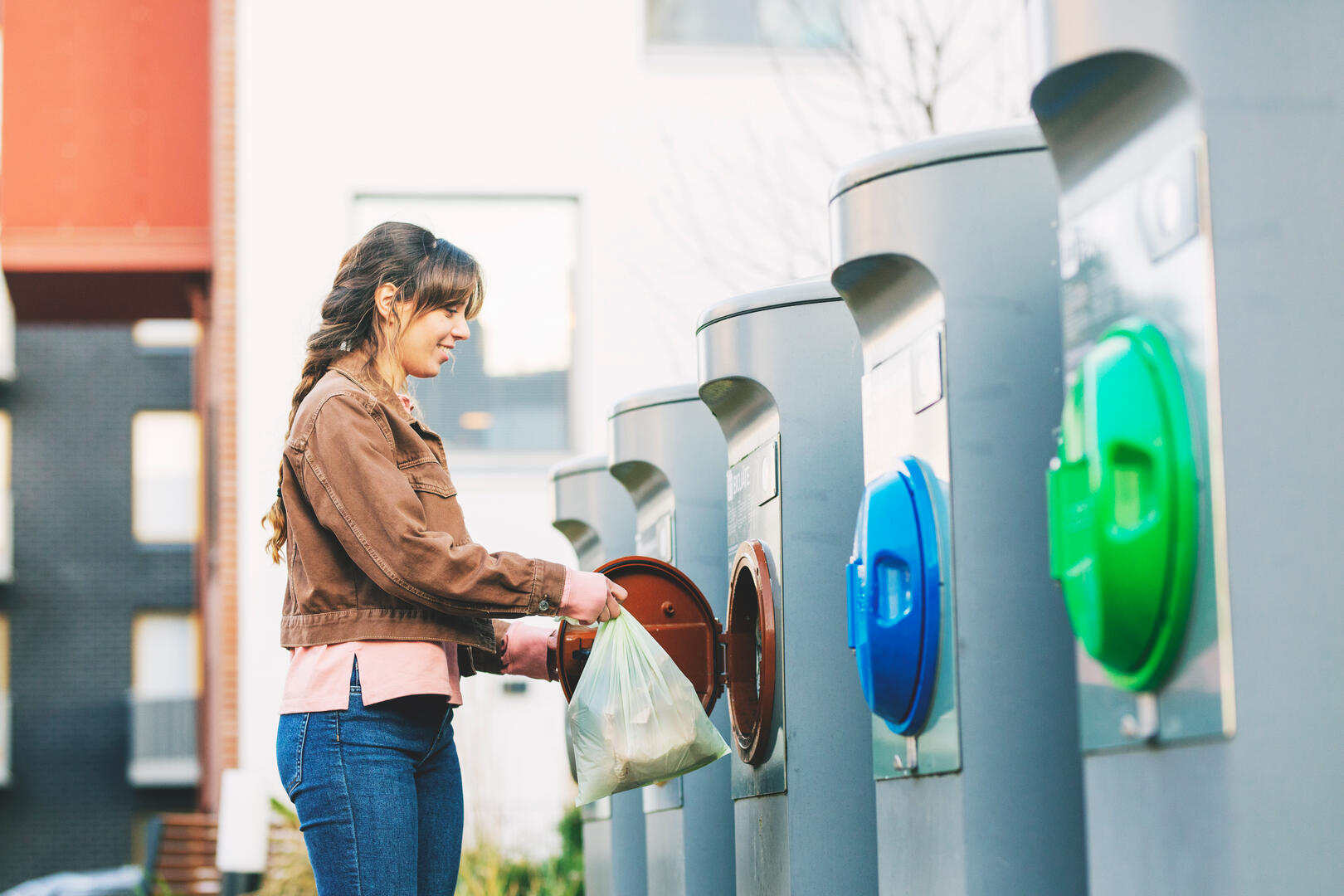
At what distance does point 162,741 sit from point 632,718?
1979 cm

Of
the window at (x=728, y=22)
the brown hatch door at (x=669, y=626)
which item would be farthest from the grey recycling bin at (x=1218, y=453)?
the window at (x=728, y=22)

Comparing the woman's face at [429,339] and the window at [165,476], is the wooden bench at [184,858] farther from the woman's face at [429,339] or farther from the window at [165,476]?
the window at [165,476]

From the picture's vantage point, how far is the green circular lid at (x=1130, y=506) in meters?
1.60

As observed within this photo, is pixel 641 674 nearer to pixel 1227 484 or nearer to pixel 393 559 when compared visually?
pixel 393 559

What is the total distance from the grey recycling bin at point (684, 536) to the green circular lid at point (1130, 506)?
80.2 inches

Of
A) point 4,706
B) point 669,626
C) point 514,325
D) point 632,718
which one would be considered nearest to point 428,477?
point 632,718

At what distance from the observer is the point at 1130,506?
165 centimetres

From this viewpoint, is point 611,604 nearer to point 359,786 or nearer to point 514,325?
point 359,786

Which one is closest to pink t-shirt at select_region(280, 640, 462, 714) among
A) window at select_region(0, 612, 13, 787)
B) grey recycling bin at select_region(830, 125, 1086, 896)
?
grey recycling bin at select_region(830, 125, 1086, 896)

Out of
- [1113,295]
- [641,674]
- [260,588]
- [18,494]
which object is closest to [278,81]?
[260,588]

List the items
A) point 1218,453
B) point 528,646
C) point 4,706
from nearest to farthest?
point 1218,453
point 528,646
point 4,706

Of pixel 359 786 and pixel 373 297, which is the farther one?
pixel 373 297

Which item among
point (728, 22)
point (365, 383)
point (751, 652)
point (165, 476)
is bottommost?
point (751, 652)

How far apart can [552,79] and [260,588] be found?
12.1 feet
